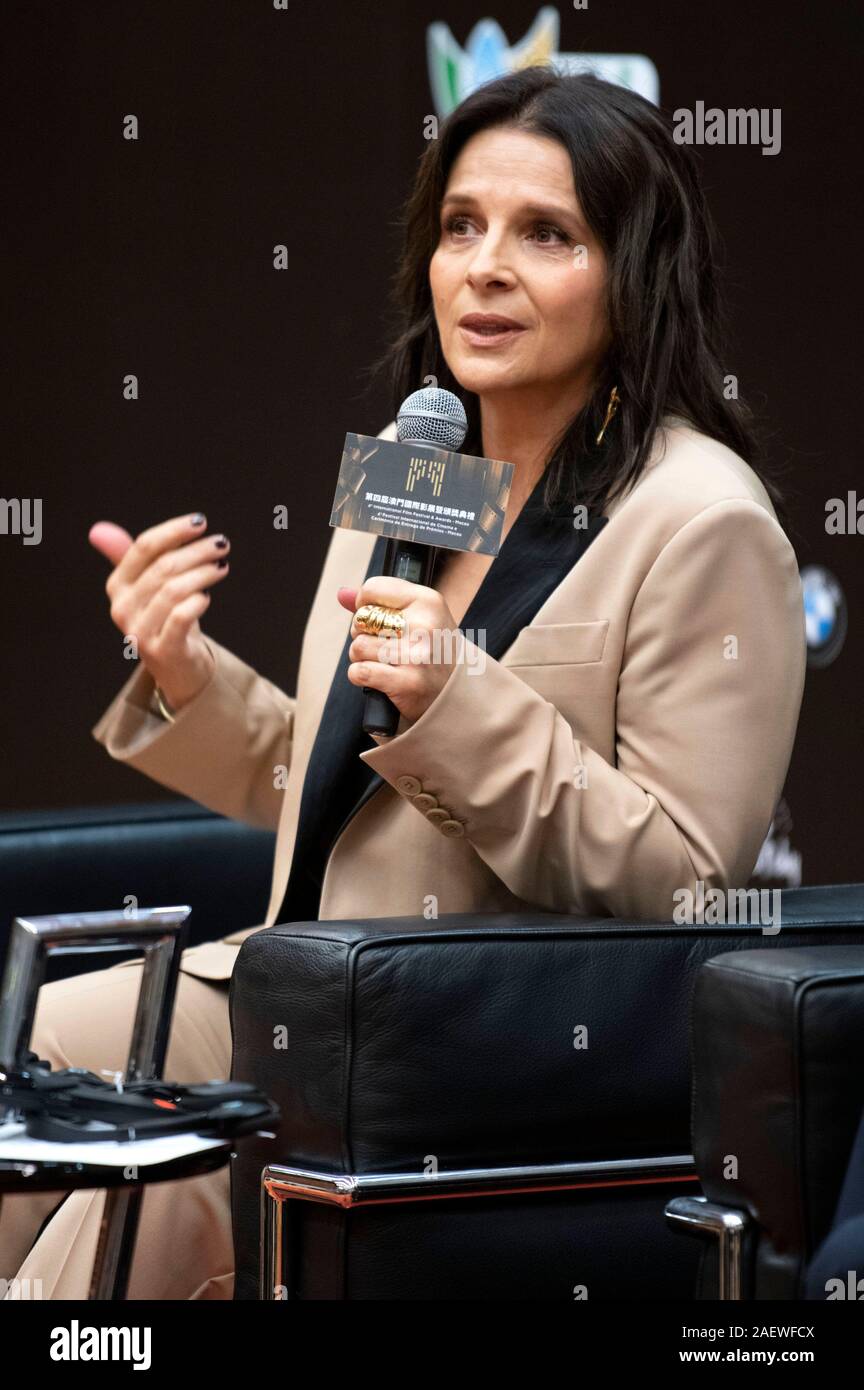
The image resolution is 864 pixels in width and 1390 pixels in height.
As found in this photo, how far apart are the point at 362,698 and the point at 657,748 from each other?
35cm

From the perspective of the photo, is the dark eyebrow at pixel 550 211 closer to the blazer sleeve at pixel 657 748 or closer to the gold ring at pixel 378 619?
the blazer sleeve at pixel 657 748

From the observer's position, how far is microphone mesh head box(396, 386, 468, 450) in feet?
6.03

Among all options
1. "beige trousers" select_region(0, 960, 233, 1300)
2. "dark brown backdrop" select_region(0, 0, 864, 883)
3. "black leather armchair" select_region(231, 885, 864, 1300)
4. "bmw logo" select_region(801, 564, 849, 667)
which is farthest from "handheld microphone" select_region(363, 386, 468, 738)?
"dark brown backdrop" select_region(0, 0, 864, 883)

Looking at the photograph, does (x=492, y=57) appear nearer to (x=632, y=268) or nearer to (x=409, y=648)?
(x=632, y=268)

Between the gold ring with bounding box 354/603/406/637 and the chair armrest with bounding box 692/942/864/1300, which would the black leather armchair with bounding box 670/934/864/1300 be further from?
the gold ring with bounding box 354/603/406/637

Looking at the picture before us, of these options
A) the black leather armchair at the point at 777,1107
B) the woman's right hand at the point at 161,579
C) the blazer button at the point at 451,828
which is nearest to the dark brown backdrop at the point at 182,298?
the woman's right hand at the point at 161,579

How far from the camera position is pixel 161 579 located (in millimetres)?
2070

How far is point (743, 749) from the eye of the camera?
5.98ft

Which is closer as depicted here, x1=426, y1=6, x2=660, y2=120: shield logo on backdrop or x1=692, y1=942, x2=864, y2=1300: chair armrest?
x1=692, y1=942, x2=864, y2=1300: chair armrest

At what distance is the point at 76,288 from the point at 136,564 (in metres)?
1.88

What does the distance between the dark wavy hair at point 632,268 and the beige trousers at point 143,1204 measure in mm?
677

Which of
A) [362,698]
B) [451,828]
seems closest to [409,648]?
[451,828]

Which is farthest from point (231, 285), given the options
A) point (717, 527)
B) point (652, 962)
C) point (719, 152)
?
point (652, 962)

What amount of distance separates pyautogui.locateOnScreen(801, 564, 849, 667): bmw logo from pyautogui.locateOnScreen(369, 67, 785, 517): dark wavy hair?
1387 mm
